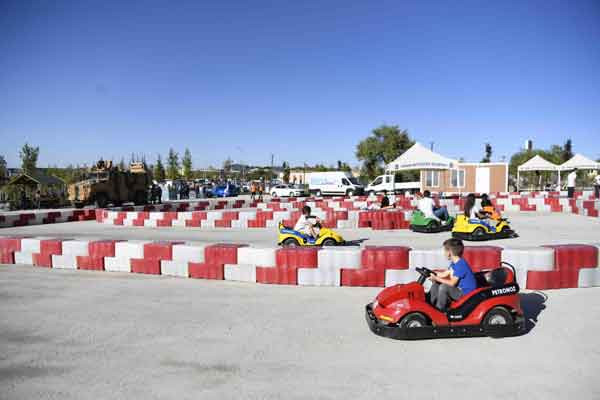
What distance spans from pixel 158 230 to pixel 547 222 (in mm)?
13840

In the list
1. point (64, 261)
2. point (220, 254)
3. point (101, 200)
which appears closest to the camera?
point (220, 254)

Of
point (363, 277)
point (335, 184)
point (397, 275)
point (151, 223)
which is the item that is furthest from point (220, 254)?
point (335, 184)

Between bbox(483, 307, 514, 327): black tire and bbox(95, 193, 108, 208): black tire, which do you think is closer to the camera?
bbox(483, 307, 514, 327): black tire

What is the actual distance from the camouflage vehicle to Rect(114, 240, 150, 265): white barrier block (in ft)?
55.4

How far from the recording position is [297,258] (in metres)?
6.60

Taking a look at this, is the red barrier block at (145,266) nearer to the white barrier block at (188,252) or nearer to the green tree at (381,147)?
the white barrier block at (188,252)

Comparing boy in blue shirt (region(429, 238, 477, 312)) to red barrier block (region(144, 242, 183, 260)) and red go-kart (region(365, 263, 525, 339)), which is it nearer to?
red go-kart (region(365, 263, 525, 339))

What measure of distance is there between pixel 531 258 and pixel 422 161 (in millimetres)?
19274

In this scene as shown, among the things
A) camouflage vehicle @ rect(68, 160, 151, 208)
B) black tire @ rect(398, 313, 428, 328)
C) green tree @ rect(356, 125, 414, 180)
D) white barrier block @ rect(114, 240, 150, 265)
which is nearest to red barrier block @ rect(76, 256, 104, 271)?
white barrier block @ rect(114, 240, 150, 265)

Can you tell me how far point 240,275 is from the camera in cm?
693

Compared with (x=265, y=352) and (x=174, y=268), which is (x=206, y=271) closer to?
(x=174, y=268)

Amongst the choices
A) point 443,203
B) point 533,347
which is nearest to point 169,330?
point 533,347

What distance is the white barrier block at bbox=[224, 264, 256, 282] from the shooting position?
686cm

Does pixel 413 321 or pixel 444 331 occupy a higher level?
pixel 413 321
